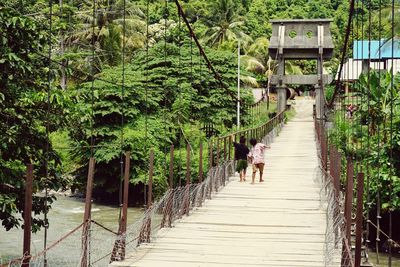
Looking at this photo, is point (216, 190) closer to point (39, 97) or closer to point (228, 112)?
point (39, 97)

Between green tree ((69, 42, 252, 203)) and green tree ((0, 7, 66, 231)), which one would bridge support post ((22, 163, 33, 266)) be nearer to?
green tree ((0, 7, 66, 231))

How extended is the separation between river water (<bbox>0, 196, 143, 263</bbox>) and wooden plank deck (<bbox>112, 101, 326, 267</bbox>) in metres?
3.71

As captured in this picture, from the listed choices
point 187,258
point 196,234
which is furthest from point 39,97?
point 187,258

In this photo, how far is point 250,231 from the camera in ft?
21.1

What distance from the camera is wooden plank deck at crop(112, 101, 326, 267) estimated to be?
514 centimetres

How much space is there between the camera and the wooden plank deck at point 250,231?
5.14 m

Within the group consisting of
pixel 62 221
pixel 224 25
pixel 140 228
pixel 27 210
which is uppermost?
pixel 224 25

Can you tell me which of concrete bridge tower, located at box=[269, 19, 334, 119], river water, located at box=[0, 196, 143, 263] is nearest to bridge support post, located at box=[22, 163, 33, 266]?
river water, located at box=[0, 196, 143, 263]

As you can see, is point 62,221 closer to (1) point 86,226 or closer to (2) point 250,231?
(2) point 250,231

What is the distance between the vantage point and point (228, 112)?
21562 mm

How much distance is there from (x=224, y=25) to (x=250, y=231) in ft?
96.1

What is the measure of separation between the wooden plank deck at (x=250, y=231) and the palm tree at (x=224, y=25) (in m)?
24.0

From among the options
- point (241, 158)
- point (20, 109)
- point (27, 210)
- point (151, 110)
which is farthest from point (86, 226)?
point (151, 110)

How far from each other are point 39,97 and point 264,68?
93.6 feet
